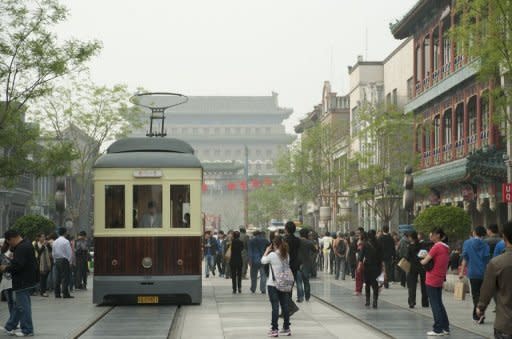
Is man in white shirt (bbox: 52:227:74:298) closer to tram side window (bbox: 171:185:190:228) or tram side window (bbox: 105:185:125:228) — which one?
tram side window (bbox: 105:185:125:228)

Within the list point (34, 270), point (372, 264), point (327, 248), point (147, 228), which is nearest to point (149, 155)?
point (147, 228)

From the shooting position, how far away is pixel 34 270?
1827cm

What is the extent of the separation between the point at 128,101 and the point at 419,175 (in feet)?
47.3

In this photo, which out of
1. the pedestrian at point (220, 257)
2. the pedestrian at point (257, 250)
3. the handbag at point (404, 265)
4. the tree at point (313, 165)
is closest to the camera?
the handbag at point (404, 265)

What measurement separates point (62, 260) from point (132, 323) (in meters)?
8.28

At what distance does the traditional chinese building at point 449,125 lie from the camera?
43759 mm

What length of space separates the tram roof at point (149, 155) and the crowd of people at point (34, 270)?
8.72ft

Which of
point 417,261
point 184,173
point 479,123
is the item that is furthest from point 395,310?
point 479,123

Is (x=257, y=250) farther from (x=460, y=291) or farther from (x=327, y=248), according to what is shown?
(x=327, y=248)

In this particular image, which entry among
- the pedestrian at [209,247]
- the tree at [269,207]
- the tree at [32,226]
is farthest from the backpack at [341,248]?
the tree at [269,207]

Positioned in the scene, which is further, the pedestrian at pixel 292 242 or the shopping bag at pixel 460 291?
the shopping bag at pixel 460 291

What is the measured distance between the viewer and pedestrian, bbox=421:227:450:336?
59.8ft

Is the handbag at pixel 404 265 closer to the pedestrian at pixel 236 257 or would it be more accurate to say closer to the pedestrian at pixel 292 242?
the pedestrian at pixel 292 242

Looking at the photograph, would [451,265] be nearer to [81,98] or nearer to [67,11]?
[67,11]
